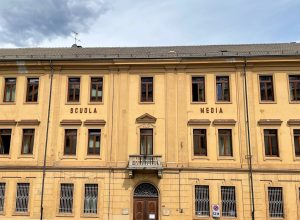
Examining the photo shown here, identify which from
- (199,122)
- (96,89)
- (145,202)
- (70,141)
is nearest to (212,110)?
(199,122)

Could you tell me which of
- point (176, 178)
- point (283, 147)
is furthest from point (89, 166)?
point (283, 147)

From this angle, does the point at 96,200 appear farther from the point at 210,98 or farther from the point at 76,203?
the point at 210,98

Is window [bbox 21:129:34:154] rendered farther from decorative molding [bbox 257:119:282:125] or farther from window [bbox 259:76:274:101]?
window [bbox 259:76:274:101]

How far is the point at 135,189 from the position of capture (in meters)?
24.8

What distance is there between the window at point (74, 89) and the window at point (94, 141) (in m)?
2.91

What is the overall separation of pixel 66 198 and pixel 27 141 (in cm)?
531

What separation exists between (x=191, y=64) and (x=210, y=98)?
297 centimetres

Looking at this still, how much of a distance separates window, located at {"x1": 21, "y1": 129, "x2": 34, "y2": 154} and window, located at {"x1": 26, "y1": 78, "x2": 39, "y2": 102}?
2517mm

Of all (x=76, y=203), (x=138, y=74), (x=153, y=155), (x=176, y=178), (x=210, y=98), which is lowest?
(x=76, y=203)

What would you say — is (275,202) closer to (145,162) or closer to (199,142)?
(199,142)

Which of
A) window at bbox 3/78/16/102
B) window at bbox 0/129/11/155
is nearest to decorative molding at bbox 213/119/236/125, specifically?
window at bbox 0/129/11/155

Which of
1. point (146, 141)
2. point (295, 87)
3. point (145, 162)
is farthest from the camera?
point (295, 87)

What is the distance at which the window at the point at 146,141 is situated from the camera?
25.4 metres

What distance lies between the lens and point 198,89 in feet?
86.6
